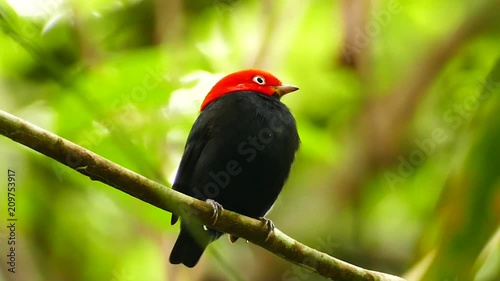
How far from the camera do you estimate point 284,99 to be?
13.7ft

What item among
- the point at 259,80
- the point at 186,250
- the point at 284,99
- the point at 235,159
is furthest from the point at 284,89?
the point at 186,250

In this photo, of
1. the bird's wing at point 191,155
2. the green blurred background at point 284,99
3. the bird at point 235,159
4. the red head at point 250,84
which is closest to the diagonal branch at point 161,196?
the green blurred background at point 284,99

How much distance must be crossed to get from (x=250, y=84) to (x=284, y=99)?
53 cm

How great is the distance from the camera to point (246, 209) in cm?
337

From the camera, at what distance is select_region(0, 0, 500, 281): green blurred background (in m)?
2.76

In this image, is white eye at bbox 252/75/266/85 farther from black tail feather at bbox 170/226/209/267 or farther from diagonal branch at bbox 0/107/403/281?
diagonal branch at bbox 0/107/403/281

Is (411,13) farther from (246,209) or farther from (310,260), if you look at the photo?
(310,260)

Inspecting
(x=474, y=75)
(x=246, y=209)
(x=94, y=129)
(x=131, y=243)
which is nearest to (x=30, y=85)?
(x=94, y=129)

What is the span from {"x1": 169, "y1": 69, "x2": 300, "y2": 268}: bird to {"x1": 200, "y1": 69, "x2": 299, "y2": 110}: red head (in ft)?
0.75

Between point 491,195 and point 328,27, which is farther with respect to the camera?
point 328,27

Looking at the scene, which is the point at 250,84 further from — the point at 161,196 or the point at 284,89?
the point at 161,196

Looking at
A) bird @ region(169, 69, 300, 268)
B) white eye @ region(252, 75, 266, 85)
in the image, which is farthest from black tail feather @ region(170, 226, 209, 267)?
white eye @ region(252, 75, 266, 85)

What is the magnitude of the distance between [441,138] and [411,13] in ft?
3.22

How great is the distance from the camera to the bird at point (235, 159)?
3.16 m
